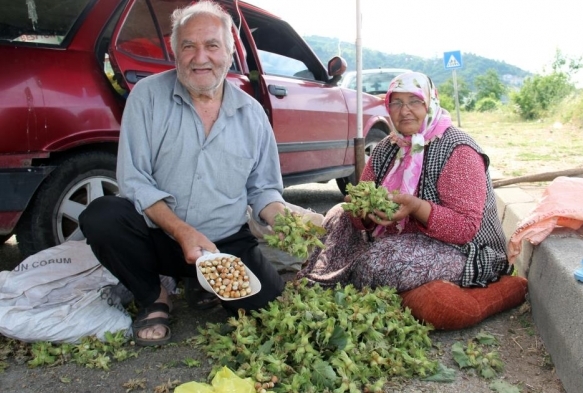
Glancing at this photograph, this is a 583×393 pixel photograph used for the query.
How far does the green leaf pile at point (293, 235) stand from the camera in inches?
103

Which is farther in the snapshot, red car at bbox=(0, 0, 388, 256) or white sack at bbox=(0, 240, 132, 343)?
red car at bbox=(0, 0, 388, 256)

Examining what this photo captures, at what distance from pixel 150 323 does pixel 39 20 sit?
188cm

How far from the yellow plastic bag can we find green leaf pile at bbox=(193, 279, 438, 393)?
12 cm

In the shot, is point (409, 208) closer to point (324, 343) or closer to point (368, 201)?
point (368, 201)

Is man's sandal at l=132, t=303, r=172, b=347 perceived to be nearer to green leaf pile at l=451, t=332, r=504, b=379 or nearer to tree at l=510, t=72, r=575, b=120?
green leaf pile at l=451, t=332, r=504, b=379

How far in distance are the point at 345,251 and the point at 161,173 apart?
1.25 meters

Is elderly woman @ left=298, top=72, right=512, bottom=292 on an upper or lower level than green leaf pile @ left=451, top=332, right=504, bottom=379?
upper

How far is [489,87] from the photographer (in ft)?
145

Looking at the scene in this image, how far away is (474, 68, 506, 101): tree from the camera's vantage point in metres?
43.1

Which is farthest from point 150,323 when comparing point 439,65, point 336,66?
point 439,65

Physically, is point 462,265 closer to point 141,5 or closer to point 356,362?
point 356,362

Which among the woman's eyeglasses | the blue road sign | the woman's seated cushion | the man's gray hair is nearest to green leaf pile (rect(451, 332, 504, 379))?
the woman's seated cushion

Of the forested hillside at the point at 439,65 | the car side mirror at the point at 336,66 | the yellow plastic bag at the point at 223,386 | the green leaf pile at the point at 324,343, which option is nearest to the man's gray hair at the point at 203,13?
the green leaf pile at the point at 324,343

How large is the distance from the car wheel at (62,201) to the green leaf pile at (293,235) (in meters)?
1.25
